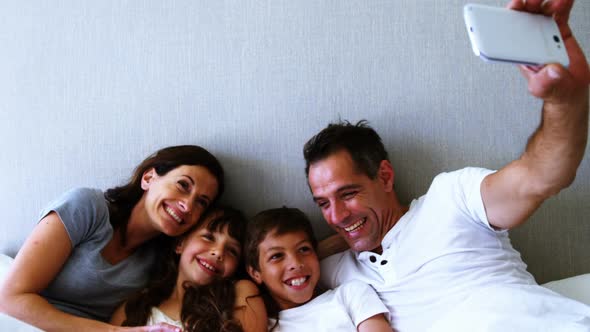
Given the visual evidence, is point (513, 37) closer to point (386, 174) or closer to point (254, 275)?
point (386, 174)

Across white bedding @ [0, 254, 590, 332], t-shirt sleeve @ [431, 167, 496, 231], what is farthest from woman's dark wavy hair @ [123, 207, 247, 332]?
t-shirt sleeve @ [431, 167, 496, 231]

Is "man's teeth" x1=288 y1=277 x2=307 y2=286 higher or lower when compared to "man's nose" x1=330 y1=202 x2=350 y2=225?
lower

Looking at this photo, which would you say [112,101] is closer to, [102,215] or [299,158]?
[102,215]

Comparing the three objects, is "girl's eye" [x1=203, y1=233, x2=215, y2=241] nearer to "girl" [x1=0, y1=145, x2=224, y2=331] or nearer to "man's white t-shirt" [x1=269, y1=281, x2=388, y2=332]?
"girl" [x1=0, y1=145, x2=224, y2=331]

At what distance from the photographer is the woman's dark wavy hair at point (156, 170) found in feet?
4.68

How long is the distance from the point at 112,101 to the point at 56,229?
0.47 meters

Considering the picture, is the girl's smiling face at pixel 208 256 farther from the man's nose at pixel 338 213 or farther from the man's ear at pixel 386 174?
the man's ear at pixel 386 174

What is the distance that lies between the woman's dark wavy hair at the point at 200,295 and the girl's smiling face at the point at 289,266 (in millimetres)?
102

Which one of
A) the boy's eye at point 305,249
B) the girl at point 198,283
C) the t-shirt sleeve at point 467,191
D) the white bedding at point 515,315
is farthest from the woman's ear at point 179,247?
the t-shirt sleeve at point 467,191

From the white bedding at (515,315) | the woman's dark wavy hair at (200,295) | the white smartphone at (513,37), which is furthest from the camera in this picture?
the woman's dark wavy hair at (200,295)

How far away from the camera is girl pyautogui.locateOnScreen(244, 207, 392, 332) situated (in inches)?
48.0

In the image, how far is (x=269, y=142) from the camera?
1496mm

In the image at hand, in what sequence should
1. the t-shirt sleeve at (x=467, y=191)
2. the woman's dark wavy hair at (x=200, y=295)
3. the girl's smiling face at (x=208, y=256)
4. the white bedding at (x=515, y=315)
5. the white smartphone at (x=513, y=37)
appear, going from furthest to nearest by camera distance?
the girl's smiling face at (x=208, y=256) < the woman's dark wavy hair at (x=200, y=295) < the t-shirt sleeve at (x=467, y=191) < the white bedding at (x=515, y=315) < the white smartphone at (x=513, y=37)

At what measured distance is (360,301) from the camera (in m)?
1.23
